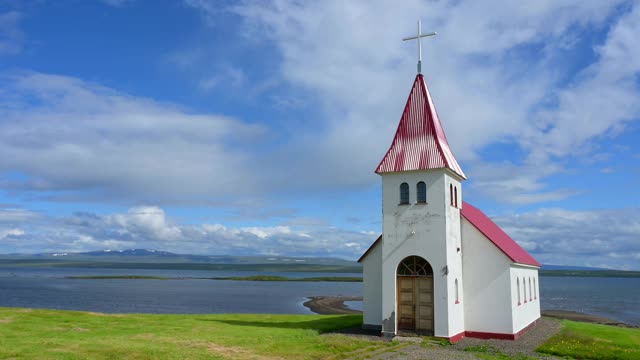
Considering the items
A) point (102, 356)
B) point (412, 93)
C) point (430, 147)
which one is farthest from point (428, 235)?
point (102, 356)

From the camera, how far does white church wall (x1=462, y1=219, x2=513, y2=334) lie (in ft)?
99.9

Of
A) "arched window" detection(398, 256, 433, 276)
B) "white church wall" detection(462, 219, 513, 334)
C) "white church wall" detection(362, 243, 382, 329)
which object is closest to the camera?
"arched window" detection(398, 256, 433, 276)

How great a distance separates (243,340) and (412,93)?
17.6 metres

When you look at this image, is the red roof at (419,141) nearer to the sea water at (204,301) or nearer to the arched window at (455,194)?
the arched window at (455,194)

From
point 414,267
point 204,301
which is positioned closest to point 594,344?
point 414,267

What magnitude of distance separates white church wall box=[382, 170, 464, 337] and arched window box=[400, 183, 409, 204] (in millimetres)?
187

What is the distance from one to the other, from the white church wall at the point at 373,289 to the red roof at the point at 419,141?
5.69 meters

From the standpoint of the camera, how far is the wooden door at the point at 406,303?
3017 cm

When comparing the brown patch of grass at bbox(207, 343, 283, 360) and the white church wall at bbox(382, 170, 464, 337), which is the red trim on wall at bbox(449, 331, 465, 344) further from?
the brown patch of grass at bbox(207, 343, 283, 360)

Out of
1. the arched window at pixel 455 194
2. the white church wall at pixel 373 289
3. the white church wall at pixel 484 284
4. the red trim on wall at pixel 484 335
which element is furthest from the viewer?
the white church wall at pixel 373 289

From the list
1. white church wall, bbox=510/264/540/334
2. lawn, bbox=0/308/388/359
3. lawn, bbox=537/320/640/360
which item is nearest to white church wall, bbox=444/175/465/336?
white church wall, bbox=510/264/540/334

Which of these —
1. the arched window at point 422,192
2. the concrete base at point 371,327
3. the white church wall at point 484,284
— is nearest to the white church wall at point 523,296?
the white church wall at point 484,284

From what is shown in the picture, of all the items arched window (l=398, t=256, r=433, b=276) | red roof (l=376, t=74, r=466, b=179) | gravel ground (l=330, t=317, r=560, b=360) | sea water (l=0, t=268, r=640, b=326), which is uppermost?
red roof (l=376, t=74, r=466, b=179)

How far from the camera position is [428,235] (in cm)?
2988
